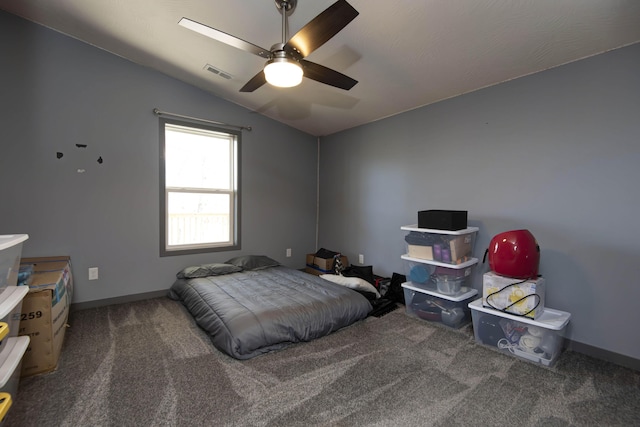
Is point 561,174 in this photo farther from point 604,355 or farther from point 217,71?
point 217,71

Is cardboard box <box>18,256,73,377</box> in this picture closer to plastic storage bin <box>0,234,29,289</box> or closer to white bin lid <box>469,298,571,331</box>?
plastic storage bin <box>0,234,29,289</box>

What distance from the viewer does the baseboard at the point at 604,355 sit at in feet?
6.58

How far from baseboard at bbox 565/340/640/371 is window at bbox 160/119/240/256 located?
3.67 m

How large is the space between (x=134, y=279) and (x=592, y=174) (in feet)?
14.7

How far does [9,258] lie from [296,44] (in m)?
1.97

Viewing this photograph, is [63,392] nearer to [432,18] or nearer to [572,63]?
[432,18]

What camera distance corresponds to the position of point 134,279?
3256 millimetres

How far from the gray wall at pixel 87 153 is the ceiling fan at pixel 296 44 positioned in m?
2.08

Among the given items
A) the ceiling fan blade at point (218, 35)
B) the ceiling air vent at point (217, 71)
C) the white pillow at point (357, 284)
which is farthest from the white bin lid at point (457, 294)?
the ceiling air vent at point (217, 71)

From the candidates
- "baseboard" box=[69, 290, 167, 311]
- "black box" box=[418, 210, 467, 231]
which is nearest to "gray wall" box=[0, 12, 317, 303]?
"baseboard" box=[69, 290, 167, 311]

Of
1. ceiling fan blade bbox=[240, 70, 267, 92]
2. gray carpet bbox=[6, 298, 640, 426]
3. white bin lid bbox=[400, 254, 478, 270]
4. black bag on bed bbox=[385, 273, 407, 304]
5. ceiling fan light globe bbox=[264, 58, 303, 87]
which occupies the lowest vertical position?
gray carpet bbox=[6, 298, 640, 426]

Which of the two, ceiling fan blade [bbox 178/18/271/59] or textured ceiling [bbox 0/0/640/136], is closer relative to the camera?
ceiling fan blade [bbox 178/18/271/59]

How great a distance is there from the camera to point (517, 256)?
6.95ft

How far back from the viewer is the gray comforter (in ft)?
7.04
